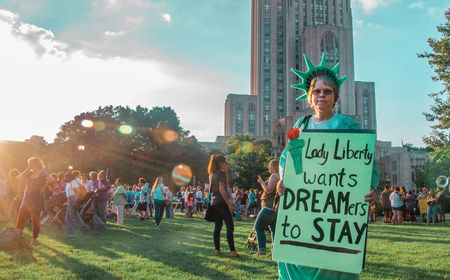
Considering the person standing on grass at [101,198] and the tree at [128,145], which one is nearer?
the person standing on grass at [101,198]

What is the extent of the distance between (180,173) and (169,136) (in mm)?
7763

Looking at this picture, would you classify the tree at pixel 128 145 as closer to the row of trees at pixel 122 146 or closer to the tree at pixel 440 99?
the row of trees at pixel 122 146

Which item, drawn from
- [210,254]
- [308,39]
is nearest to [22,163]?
[210,254]

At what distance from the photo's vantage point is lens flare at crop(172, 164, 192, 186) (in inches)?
2606

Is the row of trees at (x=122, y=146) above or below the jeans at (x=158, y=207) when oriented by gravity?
above

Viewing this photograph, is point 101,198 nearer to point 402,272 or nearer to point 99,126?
point 402,272

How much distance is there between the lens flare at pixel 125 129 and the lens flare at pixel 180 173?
30.2ft

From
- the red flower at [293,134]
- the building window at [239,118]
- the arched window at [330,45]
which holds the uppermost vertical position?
the arched window at [330,45]

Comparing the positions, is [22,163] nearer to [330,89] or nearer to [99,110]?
[99,110]

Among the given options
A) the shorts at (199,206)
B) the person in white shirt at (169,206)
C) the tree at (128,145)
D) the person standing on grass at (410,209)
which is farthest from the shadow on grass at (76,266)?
the tree at (128,145)

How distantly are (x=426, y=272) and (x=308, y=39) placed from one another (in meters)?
131

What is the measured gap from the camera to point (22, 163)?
68375 millimetres

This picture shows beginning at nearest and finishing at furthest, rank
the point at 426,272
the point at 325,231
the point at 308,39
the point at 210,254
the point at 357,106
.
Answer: the point at 325,231
the point at 426,272
the point at 210,254
the point at 308,39
the point at 357,106

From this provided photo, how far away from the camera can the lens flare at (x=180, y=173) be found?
6619 centimetres
